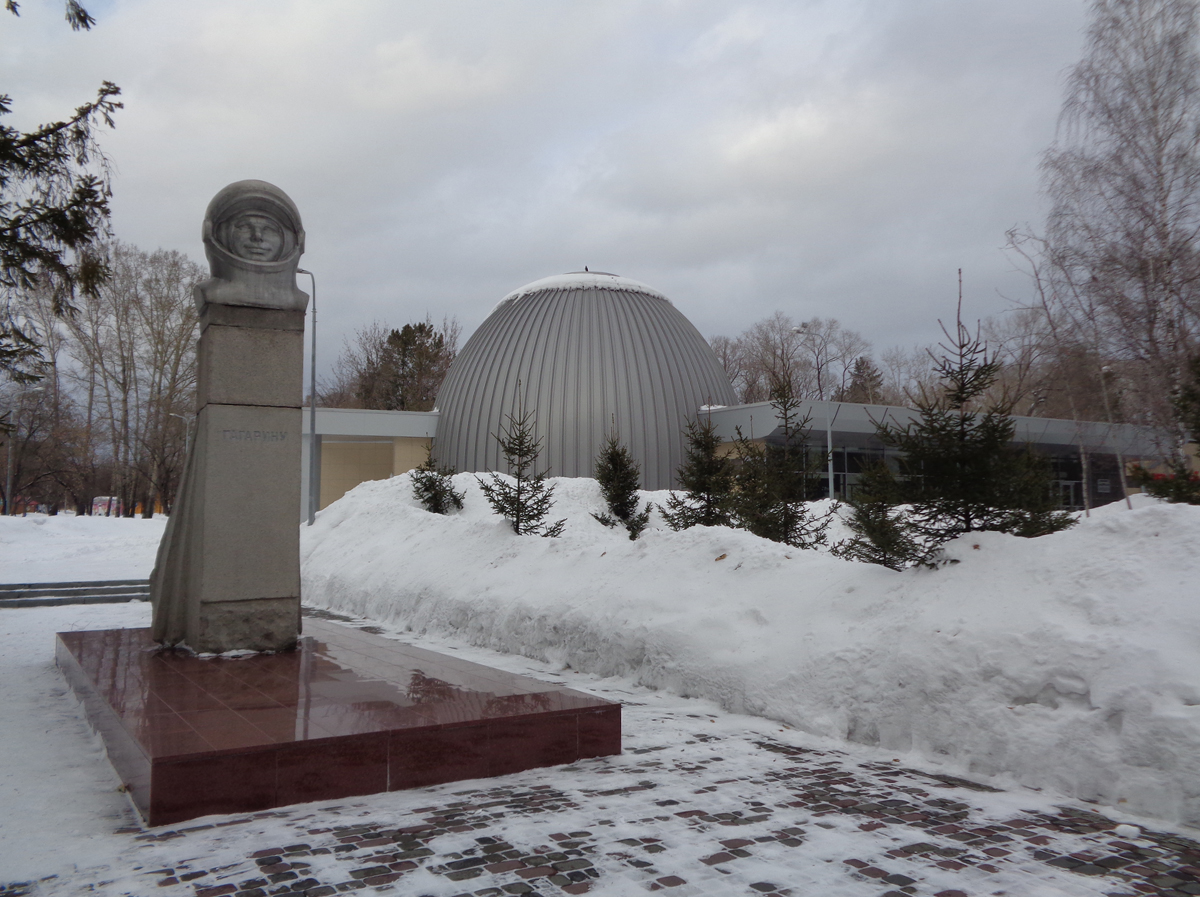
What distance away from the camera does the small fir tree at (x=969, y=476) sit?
6.82 metres

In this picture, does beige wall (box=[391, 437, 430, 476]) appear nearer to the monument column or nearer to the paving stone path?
the monument column

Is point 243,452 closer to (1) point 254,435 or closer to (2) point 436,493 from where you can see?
(1) point 254,435

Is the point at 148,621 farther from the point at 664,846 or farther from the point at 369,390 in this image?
the point at 369,390

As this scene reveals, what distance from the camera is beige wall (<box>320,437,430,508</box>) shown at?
1303 inches

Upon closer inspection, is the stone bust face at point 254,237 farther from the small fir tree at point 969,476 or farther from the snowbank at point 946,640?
the small fir tree at point 969,476

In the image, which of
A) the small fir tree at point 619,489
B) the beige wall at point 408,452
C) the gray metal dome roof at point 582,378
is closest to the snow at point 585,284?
the gray metal dome roof at point 582,378

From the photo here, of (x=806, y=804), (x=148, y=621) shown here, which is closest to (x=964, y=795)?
(x=806, y=804)

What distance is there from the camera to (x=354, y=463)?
3447 centimetres

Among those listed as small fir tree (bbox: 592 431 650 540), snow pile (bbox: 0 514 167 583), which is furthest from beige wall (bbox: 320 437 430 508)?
small fir tree (bbox: 592 431 650 540)

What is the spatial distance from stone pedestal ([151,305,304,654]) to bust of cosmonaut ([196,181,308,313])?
129mm

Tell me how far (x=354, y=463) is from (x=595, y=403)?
12043mm

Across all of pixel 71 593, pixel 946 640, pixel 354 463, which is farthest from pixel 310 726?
pixel 354 463

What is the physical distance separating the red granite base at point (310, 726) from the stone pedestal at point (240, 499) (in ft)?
1.64

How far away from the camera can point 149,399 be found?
39.9m
